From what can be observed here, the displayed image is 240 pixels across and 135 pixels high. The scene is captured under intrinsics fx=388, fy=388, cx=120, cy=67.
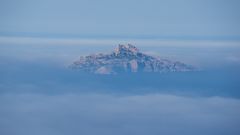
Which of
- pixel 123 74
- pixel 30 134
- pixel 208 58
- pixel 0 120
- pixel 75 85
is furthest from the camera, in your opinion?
pixel 208 58

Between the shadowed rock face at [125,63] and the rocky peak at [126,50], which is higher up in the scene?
the rocky peak at [126,50]

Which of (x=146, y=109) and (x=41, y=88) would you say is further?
(x=41, y=88)

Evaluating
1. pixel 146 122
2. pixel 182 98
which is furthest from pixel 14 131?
pixel 182 98

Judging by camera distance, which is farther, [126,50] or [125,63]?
[125,63]

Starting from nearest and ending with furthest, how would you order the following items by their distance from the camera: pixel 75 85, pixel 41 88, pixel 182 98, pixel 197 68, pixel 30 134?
pixel 30 134 → pixel 182 98 → pixel 41 88 → pixel 75 85 → pixel 197 68

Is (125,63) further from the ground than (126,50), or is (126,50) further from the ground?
(126,50)

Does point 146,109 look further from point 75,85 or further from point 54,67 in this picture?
point 54,67

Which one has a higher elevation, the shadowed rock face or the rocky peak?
the rocky peak
